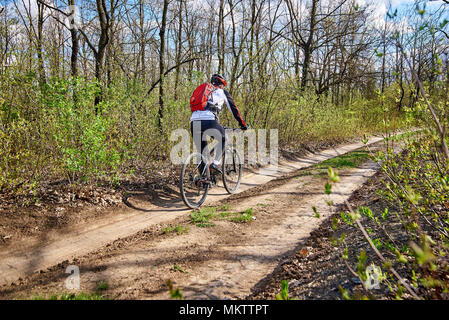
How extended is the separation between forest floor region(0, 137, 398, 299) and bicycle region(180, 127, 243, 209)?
0.29 meters

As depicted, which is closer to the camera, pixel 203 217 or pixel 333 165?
pixel 203 217

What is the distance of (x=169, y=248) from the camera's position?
3.46 metres

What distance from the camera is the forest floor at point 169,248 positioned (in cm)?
267

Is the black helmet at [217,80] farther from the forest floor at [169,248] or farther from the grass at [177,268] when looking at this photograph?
the grass at [177,268]

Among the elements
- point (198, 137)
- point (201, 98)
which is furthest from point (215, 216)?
point (201, 98)

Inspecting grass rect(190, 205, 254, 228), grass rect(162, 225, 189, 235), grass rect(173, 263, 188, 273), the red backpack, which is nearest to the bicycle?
grass rect(190, 205, 254, 228)

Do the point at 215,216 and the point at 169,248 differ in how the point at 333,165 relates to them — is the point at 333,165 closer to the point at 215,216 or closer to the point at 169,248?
the point at 215,216

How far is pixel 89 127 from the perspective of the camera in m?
5.02

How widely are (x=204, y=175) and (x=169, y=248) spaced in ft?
8.02

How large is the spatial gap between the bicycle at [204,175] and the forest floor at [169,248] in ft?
0.96

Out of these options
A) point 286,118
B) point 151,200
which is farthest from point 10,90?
point 286,118

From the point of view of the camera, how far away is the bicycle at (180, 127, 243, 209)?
5507 mm

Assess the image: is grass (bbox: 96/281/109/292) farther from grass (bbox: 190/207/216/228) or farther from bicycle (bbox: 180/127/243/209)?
bicycle (bbox: 180/127/243/209)
